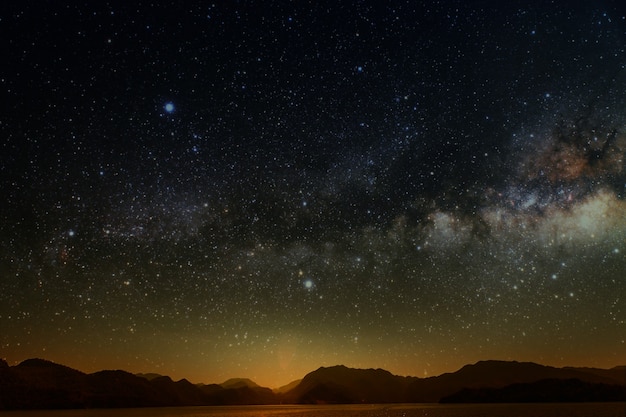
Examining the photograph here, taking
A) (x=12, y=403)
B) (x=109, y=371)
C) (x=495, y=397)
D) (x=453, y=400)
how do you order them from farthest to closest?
(x=109, y=371) < (x=453, y=400) < (x=495, y=397) < (x=12, y=403)

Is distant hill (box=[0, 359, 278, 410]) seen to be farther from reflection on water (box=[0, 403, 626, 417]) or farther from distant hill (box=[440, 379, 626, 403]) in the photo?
distant hill (box=[440, 379, 626, 403])

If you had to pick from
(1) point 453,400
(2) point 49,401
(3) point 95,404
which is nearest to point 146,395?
(3) point 95,404

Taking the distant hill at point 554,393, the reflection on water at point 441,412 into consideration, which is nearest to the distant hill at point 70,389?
the reflection on water at point 441,412

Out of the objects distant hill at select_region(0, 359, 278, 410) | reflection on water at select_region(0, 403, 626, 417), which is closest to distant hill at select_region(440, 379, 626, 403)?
reflection on water at select_region(0, 403, 626, 417)

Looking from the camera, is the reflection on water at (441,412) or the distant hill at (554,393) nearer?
the reflection on water at (441,412)

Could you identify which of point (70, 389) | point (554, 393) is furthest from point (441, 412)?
point (70, 389)

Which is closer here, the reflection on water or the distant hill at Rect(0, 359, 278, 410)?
the reflection on water

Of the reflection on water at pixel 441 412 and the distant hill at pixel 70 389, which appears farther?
the distant hill at pixel 70 389

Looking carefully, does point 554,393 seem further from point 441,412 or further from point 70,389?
point 70,389

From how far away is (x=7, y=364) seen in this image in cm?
14275

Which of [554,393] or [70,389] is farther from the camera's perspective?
[70,389]

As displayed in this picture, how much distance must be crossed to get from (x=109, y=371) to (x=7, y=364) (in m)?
43.1

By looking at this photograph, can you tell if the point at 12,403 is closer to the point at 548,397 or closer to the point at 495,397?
the point at 495,397

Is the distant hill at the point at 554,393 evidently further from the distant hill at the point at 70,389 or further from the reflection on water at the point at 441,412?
the distant hill at the point at 70,389
